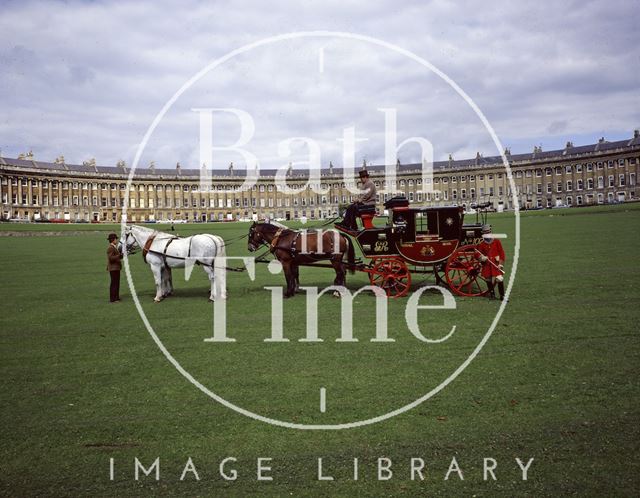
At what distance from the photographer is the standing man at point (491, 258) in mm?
11914

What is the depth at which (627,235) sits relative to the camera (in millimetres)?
26672

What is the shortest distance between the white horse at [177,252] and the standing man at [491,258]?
6.69 m

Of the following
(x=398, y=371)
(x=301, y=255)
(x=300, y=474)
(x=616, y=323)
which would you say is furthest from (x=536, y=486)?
(x=301, y=255)

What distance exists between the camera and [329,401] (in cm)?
634

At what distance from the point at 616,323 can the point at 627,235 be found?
20.4m

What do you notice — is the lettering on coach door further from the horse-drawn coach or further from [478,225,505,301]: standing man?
[478,225,505,301]: standing man

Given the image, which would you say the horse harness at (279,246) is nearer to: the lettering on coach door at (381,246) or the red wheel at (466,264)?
the lettering on coach door at (381,246)

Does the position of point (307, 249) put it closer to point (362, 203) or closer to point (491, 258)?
point (362, 203)

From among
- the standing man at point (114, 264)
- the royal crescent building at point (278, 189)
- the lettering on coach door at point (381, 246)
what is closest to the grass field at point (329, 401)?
the lettering on coach door at point (381, 246)

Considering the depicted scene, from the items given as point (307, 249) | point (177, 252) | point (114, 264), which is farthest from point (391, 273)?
point (114, 264)

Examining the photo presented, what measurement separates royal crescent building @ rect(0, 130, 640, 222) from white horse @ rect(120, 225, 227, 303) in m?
79.9

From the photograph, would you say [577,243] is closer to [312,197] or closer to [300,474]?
[300,474]

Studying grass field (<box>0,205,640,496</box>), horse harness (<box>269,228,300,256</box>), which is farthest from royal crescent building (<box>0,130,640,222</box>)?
grass field (<box>0,205,640,496</box>)

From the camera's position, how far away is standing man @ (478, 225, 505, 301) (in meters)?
11.9
